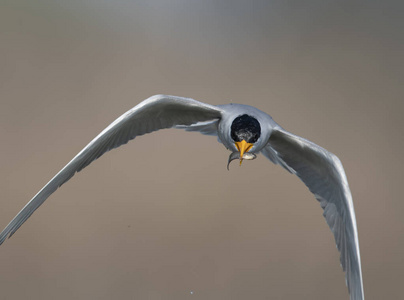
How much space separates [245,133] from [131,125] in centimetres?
32

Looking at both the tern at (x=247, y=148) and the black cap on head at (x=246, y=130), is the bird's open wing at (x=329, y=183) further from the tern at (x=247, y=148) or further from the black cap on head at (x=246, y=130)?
the black cap on head at (x=246, y=130)

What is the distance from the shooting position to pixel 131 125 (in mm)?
1342

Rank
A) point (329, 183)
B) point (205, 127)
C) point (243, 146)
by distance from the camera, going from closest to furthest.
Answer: point (243, 146) < point (329, 183) < point (205, 127)

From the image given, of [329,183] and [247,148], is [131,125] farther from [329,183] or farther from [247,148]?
[329,183]

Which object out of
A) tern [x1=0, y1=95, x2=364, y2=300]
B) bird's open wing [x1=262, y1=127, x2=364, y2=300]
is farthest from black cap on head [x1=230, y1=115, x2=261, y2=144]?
bird's open wing [x1=262, y1=127, x2=364, y2=300]

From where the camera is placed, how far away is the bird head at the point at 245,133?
1.20 metres

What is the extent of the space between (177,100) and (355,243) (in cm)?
55

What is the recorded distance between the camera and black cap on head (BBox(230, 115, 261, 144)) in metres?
1.20

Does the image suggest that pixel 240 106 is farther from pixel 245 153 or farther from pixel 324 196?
pixel 324 196

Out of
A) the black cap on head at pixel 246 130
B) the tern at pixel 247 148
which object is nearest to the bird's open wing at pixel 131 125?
the tern at pixel 247 148

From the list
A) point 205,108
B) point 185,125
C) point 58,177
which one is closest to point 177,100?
point 205,108

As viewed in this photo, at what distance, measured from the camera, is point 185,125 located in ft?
4.76

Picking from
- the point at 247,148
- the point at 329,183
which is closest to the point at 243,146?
the point at 247,148

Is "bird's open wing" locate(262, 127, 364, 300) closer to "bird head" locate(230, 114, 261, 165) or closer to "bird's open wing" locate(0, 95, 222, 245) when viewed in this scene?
"bird head" locate(230, 114, 261, 165)
